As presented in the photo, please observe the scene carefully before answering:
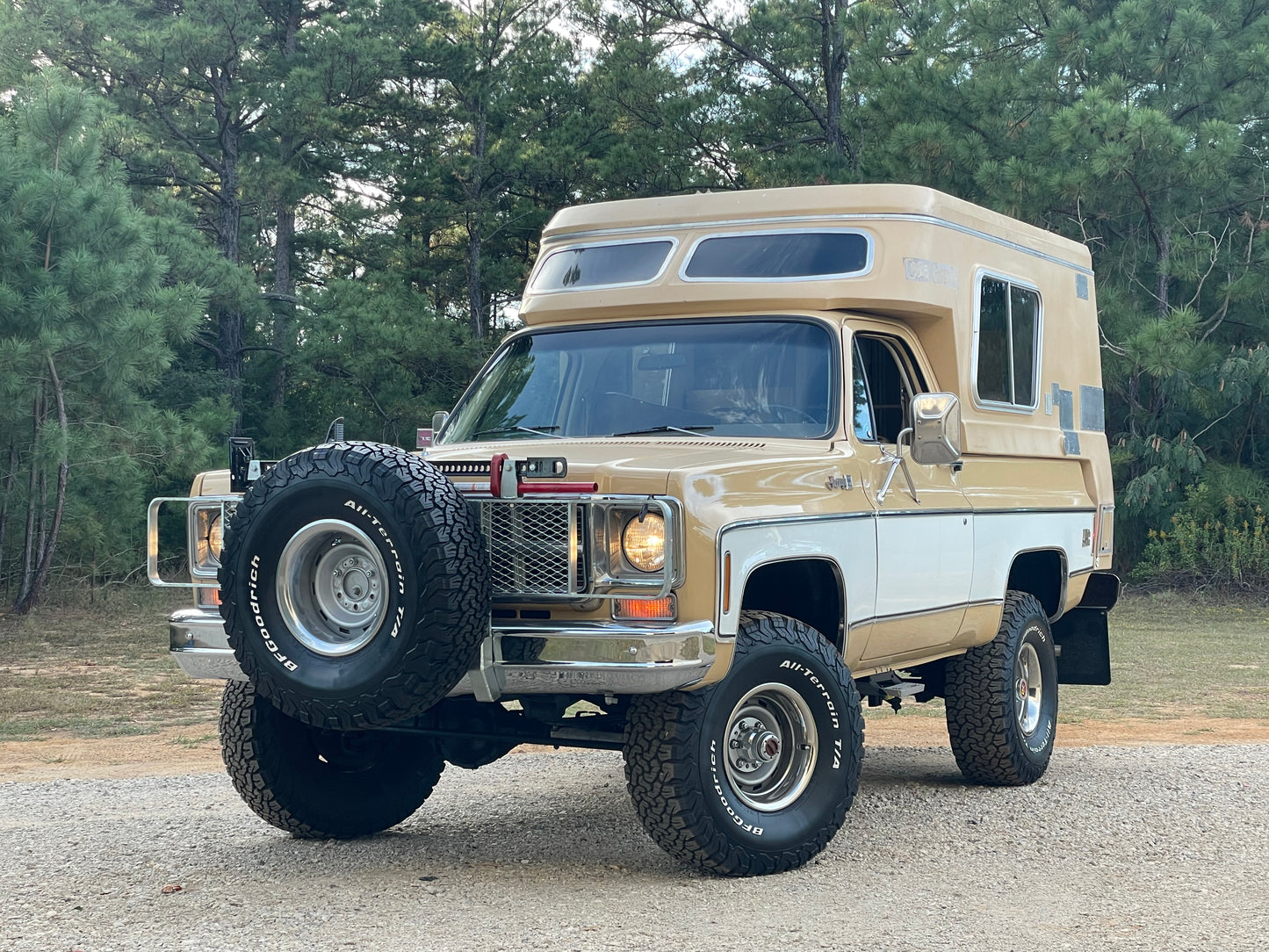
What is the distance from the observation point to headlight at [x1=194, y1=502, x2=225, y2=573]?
638 cm

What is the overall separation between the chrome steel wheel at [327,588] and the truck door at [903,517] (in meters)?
2.28

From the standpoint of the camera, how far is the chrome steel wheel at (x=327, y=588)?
5.52 meters

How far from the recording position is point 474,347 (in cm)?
2819

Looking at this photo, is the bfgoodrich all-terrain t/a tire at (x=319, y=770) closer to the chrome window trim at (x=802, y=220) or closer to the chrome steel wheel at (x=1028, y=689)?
the chrome window trim at (x=802, y=220)

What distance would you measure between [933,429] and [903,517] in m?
0.48

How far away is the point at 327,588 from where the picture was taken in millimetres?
5637

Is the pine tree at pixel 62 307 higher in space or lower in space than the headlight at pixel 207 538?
higher

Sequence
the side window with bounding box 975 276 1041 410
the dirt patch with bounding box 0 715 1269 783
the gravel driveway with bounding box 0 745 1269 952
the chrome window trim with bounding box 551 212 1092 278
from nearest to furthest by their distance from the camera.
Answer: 1. the gravel driveway with bounding box 0 745 1269 952
2. the chrome window trim with bounding box 551 212 1092 278
3. the side window with bounding box 975 276 1041 410
4. the dirt patch with bounding box 0 715 1269 783

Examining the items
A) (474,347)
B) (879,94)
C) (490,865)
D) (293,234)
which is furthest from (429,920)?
(293,234)

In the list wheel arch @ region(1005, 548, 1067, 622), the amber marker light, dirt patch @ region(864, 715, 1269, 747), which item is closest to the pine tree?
dirt patch @ region(864, 715, 1269, 747)

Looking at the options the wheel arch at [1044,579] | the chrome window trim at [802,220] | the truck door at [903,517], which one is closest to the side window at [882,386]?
the truck door at [903,517]

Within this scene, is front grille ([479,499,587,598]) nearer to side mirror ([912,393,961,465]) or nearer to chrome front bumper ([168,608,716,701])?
chrome front bumper ([168,608,716,701])

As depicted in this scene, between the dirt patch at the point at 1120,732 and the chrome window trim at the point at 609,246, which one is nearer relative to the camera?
the chrome window trim at the point at 609,246

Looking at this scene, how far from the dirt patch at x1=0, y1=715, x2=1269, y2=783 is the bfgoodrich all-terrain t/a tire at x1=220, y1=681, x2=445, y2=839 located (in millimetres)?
2303
